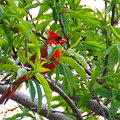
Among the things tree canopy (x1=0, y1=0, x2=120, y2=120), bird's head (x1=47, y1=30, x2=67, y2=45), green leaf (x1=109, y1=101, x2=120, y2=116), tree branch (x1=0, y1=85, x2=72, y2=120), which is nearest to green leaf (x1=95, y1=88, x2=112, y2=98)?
tree canopy (x1=0, y1=0, x2=120, y2=120)

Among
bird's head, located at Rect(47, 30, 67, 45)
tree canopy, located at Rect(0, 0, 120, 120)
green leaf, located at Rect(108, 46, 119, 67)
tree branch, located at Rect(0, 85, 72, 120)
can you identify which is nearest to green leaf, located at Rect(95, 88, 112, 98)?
tree canopy, located at Rect(0, 0, 120, 120)

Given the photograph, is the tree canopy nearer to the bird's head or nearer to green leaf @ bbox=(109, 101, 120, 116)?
green leaf @ bbox=(109, 101, 120, 116)

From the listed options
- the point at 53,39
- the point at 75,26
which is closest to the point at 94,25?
the point at 75,26

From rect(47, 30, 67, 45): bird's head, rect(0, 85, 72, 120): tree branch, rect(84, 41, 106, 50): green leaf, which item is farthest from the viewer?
rect(47, 30, 67, 45): bird's head

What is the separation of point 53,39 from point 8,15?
133cm

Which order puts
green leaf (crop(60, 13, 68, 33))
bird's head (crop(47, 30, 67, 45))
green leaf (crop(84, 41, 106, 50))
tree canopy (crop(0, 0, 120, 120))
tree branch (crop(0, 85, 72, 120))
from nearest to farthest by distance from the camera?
tree canopy (crop(0, 0, 120, 120)), green leaf (crop(60, 13, 68, 33)), green leaf (crop(84, 41, 106, 50)), tree branch (crop(0, 85, 72, 120)), bird's head (crop(47, 30, 67, 45))

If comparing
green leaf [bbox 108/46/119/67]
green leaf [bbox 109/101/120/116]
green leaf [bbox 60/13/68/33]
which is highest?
green leaf [bbox 60/13/68/33]

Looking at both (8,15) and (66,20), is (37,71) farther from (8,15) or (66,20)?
(66,20)

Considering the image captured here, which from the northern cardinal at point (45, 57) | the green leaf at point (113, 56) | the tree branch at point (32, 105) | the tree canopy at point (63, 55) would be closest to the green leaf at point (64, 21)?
the tree canopy at point (63, 55)

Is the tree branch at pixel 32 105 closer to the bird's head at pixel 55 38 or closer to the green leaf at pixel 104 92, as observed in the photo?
the green leaf at pixel 104 92

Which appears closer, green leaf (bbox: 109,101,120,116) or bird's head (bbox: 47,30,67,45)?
green leaf (bbox: 109,101,120,116)

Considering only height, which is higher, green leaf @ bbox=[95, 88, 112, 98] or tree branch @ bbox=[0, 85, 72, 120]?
→ green leaf @ bbox=[95, 88, 112, 98]

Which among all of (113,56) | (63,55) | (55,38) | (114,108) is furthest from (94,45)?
(63,55)

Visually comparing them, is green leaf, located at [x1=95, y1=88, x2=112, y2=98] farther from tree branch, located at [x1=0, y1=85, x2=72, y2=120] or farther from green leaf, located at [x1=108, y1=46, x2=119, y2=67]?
tree branch, located at [x1=0, y1=85, x2=72, y2=120]
